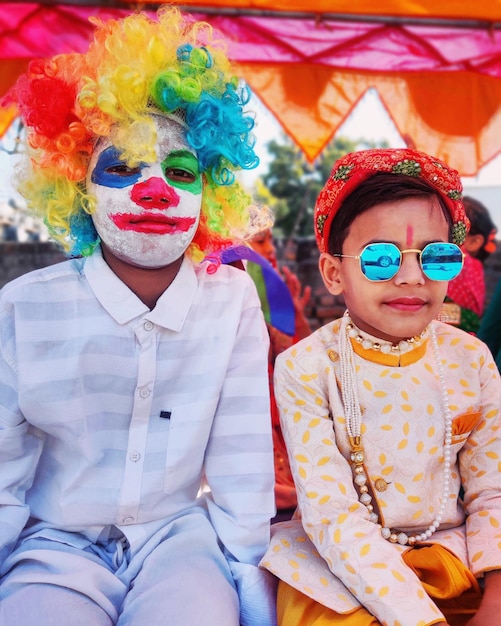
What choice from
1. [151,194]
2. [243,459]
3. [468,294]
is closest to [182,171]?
[151,194]

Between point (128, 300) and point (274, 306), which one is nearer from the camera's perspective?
point (128, 300)

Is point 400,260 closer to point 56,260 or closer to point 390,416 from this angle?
point 390,416

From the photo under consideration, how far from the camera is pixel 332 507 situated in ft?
4.37

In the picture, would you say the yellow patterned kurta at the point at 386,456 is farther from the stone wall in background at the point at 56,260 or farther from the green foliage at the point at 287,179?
the green foliage at the point at 287,179

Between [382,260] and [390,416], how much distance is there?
1.10ft

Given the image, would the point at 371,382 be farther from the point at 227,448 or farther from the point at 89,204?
the point at 89,204

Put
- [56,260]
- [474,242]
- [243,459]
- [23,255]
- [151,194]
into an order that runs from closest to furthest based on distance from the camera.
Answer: [151,194] < [243,459] < [474,242] < [56,260] < [23,255]

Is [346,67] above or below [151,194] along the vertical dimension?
above

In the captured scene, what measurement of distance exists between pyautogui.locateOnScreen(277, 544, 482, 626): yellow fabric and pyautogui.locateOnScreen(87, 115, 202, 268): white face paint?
0.77 m

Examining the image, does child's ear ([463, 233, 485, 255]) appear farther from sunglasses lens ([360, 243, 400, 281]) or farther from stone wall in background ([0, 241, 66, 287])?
stone wall in background ([0, 241, 66, 287])

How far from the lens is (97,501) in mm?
1453

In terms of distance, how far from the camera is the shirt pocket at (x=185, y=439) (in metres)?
1.49

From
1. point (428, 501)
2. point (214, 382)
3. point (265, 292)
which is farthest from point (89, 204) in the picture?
point (265, 292)

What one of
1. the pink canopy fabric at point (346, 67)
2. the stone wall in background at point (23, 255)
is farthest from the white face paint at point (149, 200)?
the stone wall in background at point (23, 255)
